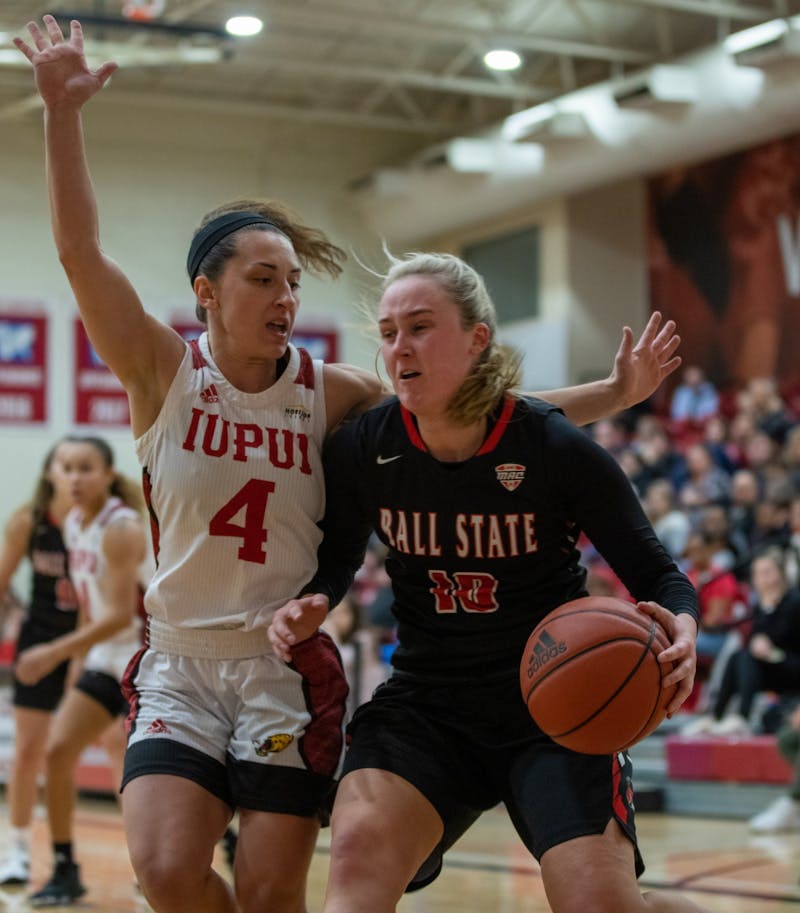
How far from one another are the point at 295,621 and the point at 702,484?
10548 mm

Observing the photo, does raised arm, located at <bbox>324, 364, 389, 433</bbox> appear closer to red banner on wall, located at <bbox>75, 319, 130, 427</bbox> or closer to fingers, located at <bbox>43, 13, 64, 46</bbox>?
fingers, located at <bbox>43, 13, 64, 46</bbox>

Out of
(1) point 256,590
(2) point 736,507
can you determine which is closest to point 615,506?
(1) point 256,590

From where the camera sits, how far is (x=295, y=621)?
3.33 m

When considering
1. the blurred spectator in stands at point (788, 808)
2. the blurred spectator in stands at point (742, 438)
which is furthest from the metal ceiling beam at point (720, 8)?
the blurred spectator in stands at point (788, 808)

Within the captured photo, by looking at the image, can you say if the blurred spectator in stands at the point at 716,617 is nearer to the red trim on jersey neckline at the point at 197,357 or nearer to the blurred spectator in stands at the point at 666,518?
the blurred spectator in stands at the point at 666,518

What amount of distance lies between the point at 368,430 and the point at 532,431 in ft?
1.36

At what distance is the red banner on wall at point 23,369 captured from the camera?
12.3 metres

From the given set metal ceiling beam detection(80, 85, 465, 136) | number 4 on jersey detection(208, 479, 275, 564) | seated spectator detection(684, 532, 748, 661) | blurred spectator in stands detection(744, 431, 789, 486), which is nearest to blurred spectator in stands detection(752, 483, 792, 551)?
seated spectator detection(684, 532, 748, 661)

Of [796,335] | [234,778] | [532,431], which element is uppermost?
[796,335]

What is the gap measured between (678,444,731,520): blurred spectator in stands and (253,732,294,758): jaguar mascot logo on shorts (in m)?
9.77

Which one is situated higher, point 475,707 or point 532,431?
point 532,431

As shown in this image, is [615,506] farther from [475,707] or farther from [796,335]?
[796,335]

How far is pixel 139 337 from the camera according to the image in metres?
3.61

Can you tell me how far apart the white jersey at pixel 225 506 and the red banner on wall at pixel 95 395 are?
29.3 feet
